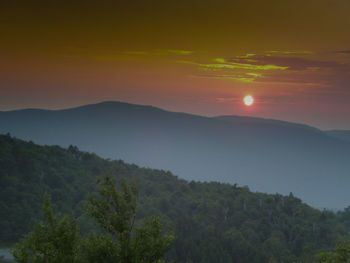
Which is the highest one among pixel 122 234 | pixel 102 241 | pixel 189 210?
pixel 189 210

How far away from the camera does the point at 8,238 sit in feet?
233

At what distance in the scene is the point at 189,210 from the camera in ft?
327

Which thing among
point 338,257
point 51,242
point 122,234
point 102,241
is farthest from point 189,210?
point 51,242

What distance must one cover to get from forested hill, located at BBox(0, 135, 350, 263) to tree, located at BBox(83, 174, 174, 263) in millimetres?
54410

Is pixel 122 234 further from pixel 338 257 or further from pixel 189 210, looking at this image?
pixel 189 210

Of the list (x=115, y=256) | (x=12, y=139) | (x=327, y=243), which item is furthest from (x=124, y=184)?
(x=12, y=139)

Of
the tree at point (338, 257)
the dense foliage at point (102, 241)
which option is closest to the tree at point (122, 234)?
the dense foliage at point (102, 241)

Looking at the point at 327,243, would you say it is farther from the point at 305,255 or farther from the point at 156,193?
the point at 156,193

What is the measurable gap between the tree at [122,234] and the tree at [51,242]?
1.82ft

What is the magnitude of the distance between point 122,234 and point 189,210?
284 ft

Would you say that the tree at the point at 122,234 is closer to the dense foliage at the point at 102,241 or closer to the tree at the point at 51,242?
the dense foliage at the point at 102,241

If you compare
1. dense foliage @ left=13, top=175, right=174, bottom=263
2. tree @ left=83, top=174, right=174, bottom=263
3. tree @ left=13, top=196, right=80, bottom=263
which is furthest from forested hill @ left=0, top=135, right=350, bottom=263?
tree @ left=13, top=196, right=80, bottom=263

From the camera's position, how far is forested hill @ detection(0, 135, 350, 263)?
73.2 metres

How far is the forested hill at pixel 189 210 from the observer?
240 feet
